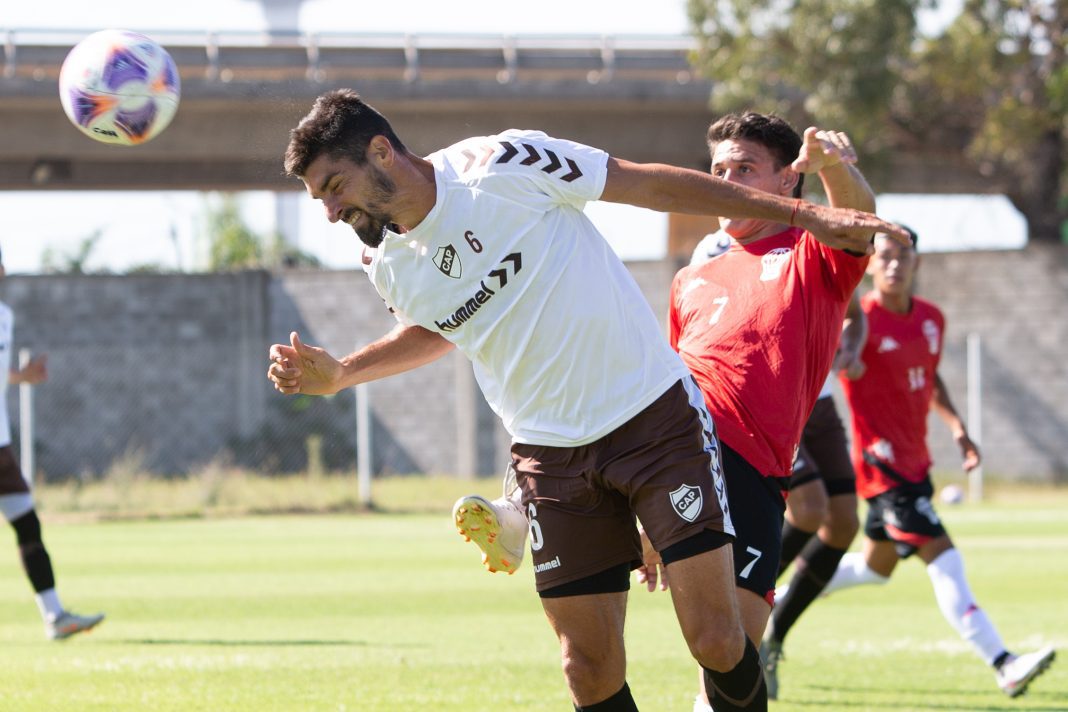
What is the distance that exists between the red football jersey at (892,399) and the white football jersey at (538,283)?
13.1 ft

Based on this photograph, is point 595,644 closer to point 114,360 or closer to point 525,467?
point 525,467

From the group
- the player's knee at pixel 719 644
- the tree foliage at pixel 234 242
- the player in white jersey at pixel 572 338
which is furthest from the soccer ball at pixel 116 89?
the tree foliage at pixel 234 242

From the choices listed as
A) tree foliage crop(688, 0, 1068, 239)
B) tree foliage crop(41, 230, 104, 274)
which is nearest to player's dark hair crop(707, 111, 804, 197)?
tree foliage crop(688, 0, 1068, 239)

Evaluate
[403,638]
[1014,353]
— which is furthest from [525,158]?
[1014,353]

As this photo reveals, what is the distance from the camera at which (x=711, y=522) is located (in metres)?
4.79

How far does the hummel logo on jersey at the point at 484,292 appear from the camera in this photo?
15.9ft

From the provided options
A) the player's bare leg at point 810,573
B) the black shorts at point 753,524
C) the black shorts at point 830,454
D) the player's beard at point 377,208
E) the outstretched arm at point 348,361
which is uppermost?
the player's beard at point 377,208

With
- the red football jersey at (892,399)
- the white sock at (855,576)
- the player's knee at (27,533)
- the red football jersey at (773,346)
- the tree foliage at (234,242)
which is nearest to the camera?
Answer: the red football jersey at (773,346)

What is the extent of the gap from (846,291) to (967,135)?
90.4 ft

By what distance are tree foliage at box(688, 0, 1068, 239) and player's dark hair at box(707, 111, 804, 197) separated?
21920 millimetres

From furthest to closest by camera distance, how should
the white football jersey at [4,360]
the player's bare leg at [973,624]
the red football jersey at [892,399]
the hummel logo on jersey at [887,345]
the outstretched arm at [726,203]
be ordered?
the white football jersey at [4,360] < the hummel logo on jersey at [887,345] < the red football jersey at [892,399] < the player's bare leg at [973,624] < the outstretched arm at [726,203]

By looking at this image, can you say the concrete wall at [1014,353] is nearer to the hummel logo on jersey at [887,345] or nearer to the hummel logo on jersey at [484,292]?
the hummel logo on jersey at [887,345]

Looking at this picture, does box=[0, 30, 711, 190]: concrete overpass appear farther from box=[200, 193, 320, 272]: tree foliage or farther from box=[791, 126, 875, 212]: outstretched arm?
box=[791, 126, 875, 212]: outstretched arm

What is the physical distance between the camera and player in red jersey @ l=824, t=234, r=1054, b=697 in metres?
8.51
